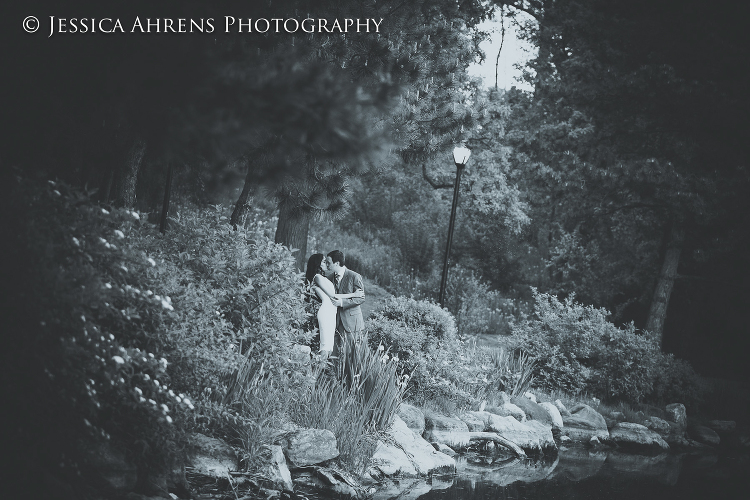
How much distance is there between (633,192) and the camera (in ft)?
49.7

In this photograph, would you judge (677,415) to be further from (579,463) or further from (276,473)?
(276,473)

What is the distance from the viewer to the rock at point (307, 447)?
564cm

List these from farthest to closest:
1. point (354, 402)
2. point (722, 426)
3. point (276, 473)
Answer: point (722, 426) < point (354, 402) < point (276, 473)

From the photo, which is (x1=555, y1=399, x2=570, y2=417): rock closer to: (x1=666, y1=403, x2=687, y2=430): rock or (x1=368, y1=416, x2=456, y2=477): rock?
(x1=666, y1=403, x2=687, y2=430): rock

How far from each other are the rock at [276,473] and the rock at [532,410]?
5.39 m

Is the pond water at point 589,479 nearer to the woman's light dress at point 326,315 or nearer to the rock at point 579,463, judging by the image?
the rock at point 579,463

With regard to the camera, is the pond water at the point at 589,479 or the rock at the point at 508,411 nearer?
the pond water at the point at 589,479

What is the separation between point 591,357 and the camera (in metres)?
12.4

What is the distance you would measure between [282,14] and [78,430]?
4.04 m

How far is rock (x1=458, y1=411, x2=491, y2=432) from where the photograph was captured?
8.65 meters

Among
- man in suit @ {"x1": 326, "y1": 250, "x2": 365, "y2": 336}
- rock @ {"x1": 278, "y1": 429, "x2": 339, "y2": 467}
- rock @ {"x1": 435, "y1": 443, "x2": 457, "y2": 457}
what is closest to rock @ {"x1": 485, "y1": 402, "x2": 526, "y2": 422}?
rock @ {"x1": 435, "y1": 443, "x2": 457, "y2": 457}

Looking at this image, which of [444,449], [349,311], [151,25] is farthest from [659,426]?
[151,25]
